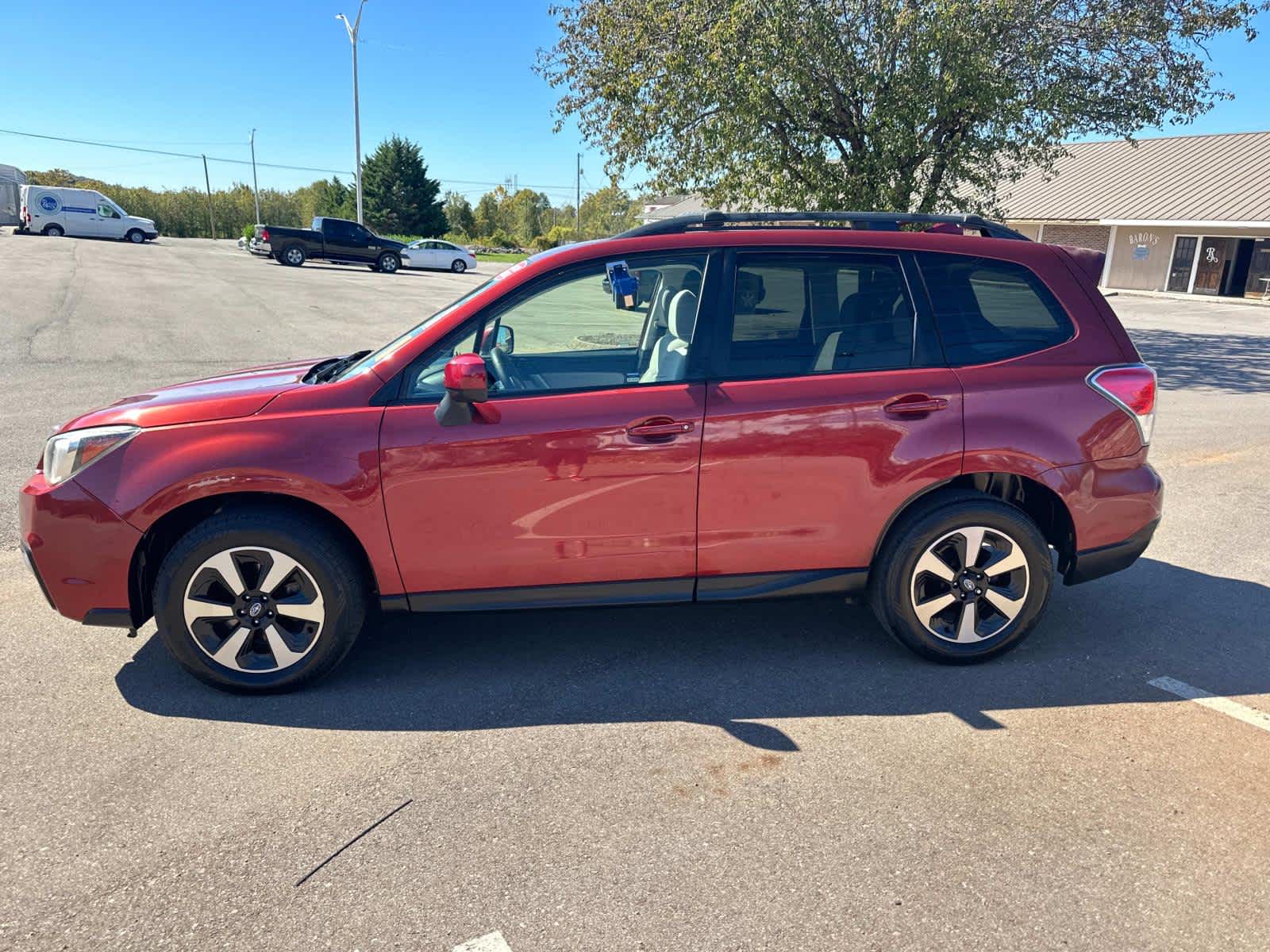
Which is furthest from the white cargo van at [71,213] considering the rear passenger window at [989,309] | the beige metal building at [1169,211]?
the rear passenger window at [989,309]

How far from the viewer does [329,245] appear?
34.4m

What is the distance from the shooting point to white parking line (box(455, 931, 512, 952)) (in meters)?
2.34

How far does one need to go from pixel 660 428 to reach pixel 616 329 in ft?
3.40

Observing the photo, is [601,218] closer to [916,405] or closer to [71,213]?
[71,213]

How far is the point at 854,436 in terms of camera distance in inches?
147

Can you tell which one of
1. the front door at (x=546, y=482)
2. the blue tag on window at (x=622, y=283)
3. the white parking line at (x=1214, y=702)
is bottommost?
the white parking line at (x=1214, y=702)

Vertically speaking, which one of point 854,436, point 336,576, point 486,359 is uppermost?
point 486,359

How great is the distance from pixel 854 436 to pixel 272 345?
12.2m

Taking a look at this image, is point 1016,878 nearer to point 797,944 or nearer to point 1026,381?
point 797,944

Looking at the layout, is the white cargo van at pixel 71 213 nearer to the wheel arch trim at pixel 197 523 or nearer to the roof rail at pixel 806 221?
the wheel arch trim at pixel 197 523

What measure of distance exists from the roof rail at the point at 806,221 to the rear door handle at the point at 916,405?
2.73 ft

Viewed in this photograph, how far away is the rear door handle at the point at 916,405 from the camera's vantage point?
3775 mm

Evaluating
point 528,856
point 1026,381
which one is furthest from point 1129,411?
point 528,856

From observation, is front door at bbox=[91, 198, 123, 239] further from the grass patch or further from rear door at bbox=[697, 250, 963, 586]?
rear door at bbox=[697, 250, 963, 586]
